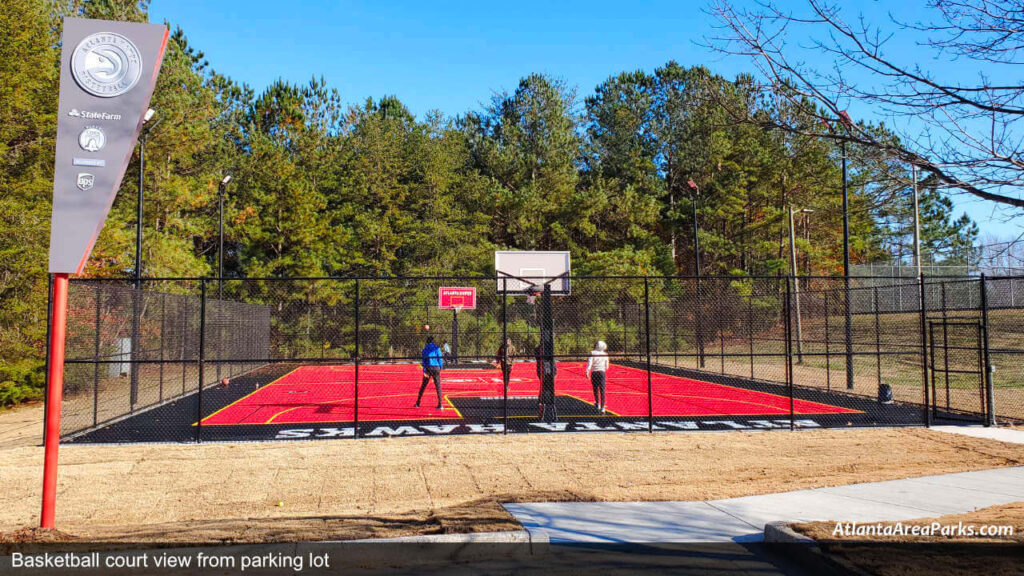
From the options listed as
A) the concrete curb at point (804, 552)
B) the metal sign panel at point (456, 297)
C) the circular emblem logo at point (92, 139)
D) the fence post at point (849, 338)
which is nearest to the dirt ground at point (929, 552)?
the concrete curb at point (804, 552)

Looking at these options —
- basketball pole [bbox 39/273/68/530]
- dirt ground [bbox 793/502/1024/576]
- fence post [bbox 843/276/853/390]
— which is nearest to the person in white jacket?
fence post [bbox 843/276/853/390]

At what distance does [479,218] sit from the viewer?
4494cm

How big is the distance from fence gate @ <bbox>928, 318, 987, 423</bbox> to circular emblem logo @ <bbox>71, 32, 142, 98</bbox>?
46.3 ft


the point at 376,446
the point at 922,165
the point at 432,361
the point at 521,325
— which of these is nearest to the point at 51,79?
the point at 432,361

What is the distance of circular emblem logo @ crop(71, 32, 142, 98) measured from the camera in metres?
6.81

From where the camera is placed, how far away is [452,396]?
2050cm

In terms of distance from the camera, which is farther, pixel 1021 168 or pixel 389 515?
pixel 389 515

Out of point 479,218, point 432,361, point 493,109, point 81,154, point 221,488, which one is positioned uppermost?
point 493,109

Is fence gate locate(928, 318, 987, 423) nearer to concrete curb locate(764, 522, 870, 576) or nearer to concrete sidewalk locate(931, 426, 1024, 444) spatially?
concrete sidewalk locate(931, 426, 1024, 444)

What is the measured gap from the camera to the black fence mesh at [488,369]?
557 inches

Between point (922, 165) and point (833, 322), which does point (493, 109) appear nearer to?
point (833, 322)

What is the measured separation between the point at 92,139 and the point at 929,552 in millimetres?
8410

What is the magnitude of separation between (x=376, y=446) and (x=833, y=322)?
32.3 m

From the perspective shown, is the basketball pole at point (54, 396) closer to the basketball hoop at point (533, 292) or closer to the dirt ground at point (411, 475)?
the dirt ground at point (411, 475)
